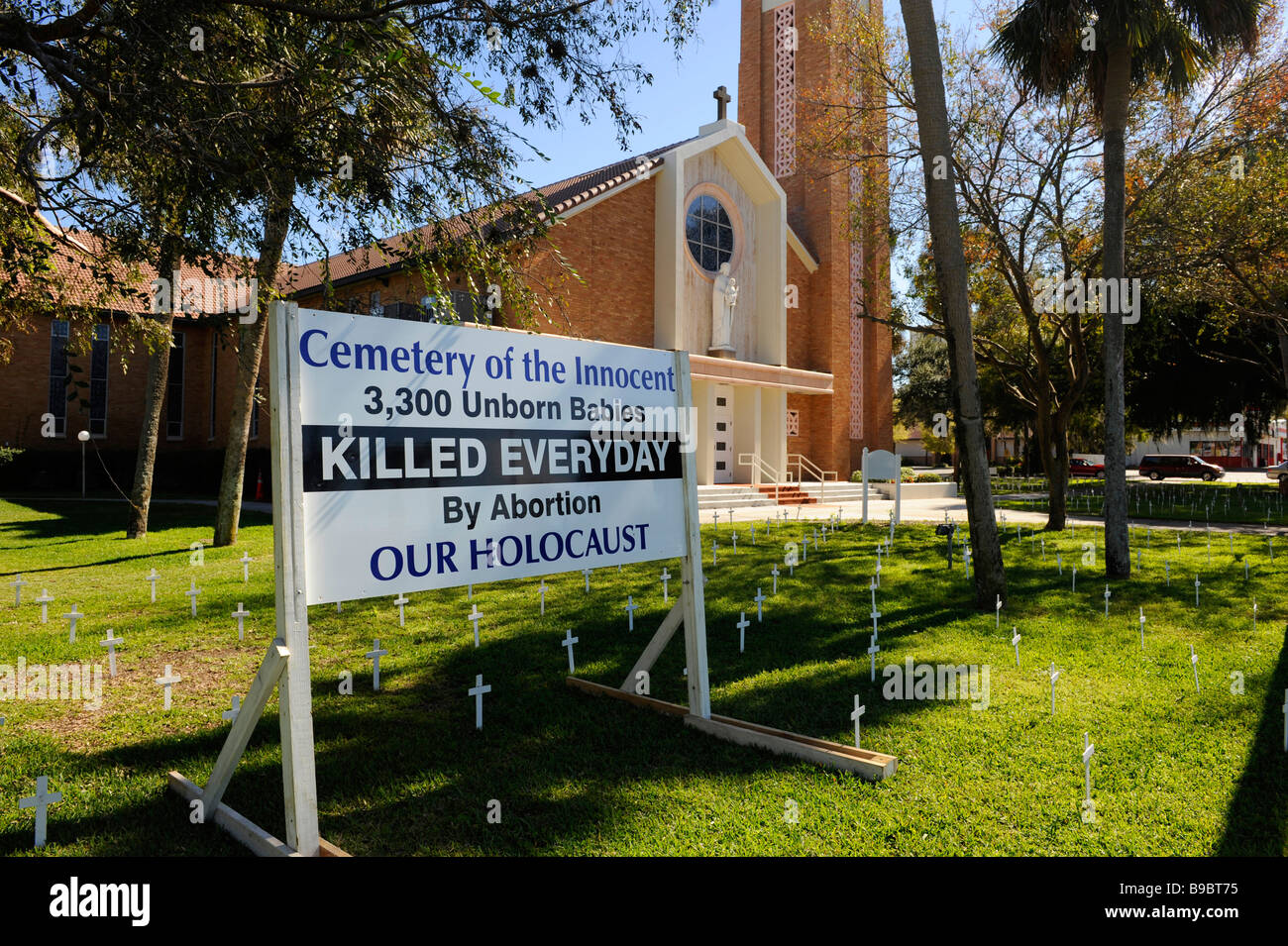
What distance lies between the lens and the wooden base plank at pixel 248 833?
10.7 ft

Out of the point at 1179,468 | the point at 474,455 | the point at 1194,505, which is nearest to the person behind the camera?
the point at 474,455

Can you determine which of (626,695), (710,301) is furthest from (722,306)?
(626,695)

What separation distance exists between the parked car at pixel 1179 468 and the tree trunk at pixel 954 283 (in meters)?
41.3

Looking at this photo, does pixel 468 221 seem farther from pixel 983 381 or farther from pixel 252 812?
pixel 983 381

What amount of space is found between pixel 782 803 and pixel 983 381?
41.2 metres

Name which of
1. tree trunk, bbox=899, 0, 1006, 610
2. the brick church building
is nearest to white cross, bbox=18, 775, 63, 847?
tree trunk, bbox=899, 0, 1006, 610

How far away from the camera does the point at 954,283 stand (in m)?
8.75

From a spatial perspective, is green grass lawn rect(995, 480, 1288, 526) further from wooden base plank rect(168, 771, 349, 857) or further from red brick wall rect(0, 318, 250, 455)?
red brick wall rect(0, 318, 250, 455)

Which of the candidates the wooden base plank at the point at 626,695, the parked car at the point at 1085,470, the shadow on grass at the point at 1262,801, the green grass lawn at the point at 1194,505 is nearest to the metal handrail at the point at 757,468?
the green grass lawn at the point at 1194,505

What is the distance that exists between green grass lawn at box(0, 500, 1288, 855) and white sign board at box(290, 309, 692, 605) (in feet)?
3.84

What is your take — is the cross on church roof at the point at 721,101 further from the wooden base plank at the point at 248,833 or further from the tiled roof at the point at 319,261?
the wooden base plank at the point at 248,833

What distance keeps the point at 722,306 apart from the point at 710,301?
1.41 ft

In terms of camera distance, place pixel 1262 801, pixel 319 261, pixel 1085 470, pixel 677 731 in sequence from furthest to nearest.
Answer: pixel 1085 470 < pixel 319 261 < pixel 677 731 < pixel 1262 801

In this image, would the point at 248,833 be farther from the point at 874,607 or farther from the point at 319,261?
the point at 874,607
